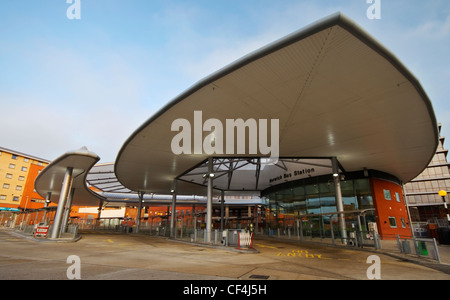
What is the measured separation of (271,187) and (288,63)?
93.2 ft

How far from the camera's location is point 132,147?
17.3 metres

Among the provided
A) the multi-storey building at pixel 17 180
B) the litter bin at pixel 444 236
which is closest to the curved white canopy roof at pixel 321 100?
the litter bin at pixel 444 236

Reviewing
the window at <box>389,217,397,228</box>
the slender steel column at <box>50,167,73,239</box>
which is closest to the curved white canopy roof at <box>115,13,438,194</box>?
the slender steel column at <box>50,167,73,239</box>

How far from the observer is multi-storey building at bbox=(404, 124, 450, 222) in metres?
61.2

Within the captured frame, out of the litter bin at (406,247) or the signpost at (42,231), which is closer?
the litter bin at (406,247)

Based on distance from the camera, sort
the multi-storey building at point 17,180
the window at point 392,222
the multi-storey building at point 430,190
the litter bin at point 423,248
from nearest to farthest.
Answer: the litter bin at point 423,248
the window at point 392,222
the multi-storey building at point 17,180
the multi-storey building at point 430,190

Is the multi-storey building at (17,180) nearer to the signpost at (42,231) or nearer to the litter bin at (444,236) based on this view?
the signpost at (42,231)

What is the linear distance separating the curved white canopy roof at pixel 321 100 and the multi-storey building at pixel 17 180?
52.9 m

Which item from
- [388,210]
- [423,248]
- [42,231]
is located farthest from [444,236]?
[42,231]

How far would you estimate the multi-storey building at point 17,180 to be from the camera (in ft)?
176

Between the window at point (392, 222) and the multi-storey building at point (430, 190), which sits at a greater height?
the multi-storey building at point (430, 190)
